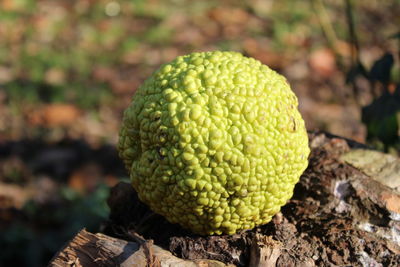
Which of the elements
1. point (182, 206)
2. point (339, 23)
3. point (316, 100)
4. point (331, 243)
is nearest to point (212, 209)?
point (182, 206)

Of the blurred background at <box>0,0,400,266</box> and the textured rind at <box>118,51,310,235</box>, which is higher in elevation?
the textured rind at <box>118,51,310,235</box>

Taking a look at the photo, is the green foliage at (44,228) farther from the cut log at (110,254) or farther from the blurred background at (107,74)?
the cut log at (110,254)

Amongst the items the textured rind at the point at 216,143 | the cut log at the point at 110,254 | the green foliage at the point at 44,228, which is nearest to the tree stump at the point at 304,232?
the cut log at the point at 110,254

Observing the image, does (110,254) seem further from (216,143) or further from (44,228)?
(44,228)

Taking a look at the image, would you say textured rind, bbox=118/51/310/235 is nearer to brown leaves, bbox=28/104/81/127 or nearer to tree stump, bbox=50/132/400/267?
tree stump, bbox=50/132/400/267

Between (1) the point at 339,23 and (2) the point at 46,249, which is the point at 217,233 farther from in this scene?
(1) the point at 339,23

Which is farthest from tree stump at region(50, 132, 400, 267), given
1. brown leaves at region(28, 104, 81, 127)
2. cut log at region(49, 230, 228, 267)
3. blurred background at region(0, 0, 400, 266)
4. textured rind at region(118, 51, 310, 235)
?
brown leaves at region(28, 104, 81, 127)

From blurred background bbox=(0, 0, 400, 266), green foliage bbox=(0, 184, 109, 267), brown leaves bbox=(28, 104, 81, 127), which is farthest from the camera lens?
brown leaves bbox=(28, 104, 81, 127)

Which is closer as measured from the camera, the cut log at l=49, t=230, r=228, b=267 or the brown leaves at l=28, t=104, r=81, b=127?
the cut log at l=49, t=230, r=228, b=267
